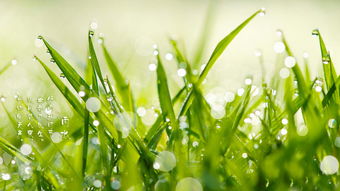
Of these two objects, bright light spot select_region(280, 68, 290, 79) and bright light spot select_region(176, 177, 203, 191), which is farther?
bright light spot select_region(280, 68, 290, 79)

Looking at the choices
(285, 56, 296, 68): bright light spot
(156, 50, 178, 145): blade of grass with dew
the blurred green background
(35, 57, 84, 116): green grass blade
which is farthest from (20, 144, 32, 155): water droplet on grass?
the blurred green background

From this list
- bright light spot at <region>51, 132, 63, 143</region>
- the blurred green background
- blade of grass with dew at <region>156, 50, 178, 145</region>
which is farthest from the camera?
the blurred green background

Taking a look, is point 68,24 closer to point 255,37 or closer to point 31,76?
point 255,37

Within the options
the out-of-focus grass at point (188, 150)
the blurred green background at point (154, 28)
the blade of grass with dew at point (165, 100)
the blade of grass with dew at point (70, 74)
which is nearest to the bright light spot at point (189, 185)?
the out-of-focus grass at point (188, 150)

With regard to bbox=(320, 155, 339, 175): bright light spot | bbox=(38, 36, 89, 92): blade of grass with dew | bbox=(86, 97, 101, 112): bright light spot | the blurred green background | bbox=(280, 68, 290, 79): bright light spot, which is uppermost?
bbox=(38, 36, 89, 92): blade of grass with dew

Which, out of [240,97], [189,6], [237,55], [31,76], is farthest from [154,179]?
[189,6]

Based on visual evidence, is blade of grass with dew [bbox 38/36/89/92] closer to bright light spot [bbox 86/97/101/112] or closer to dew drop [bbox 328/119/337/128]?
bright light spot [bbox 86/97/101/112]

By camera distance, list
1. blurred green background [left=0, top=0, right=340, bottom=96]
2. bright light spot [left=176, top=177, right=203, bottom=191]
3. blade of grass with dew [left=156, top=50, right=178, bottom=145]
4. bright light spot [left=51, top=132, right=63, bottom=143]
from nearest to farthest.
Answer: bright light spot [left=176, top=177, right=203, bottom=191], blade of grass with dew [left=156, top=50, right=178, bottom=145], bright light spot [left=51, top=132, right=63, bottom=143], blurred green background [left=0, top=0, right=340, bottom=96]
